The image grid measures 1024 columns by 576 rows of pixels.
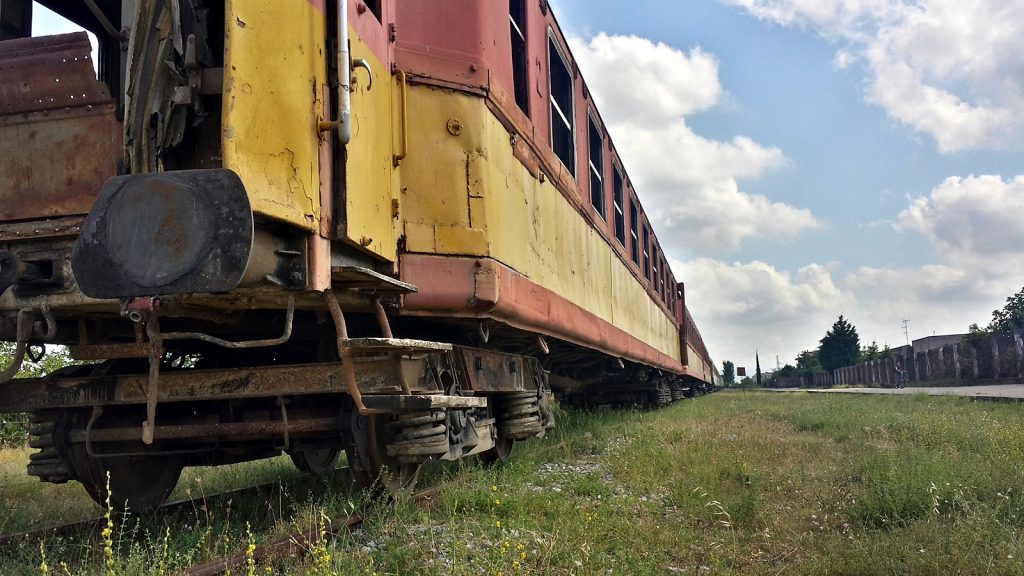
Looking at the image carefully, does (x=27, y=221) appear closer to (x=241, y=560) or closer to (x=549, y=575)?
(x=241, y=560)

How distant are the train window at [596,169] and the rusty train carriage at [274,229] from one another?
7.17ft

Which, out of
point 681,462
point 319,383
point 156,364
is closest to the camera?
point 156,364

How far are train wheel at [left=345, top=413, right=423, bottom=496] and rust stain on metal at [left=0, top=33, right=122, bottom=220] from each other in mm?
1767

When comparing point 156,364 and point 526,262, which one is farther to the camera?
point 526,262

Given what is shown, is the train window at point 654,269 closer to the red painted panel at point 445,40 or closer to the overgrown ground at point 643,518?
the overgrown ground at point 643,518

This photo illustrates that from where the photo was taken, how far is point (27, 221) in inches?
139

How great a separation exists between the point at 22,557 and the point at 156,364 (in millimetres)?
1245

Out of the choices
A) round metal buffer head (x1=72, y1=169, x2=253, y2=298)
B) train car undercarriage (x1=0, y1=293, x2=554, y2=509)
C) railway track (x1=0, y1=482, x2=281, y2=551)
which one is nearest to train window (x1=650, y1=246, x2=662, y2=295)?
train car undercarriage (x1=0, y1=293, x2=554, y2=509)

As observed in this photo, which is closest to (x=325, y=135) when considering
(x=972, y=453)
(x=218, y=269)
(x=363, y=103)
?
(x=363, y=103)

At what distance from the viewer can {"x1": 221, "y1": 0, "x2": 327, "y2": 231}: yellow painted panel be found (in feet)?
8.84

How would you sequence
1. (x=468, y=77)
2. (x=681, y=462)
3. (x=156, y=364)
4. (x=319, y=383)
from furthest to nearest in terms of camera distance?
1. (x=681, y=462)
2. (x=468, y=77)
3. (x=319, y=383)
4. (x=156, y=364)

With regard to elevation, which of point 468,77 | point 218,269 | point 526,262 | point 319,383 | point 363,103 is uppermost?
point 468,77

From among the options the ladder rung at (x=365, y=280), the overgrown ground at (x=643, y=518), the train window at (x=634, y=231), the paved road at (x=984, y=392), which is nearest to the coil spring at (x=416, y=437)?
the overgrown ground at (x=643, y=518)

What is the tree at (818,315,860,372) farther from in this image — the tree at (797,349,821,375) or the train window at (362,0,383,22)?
the train window at (362,0,383,22)
